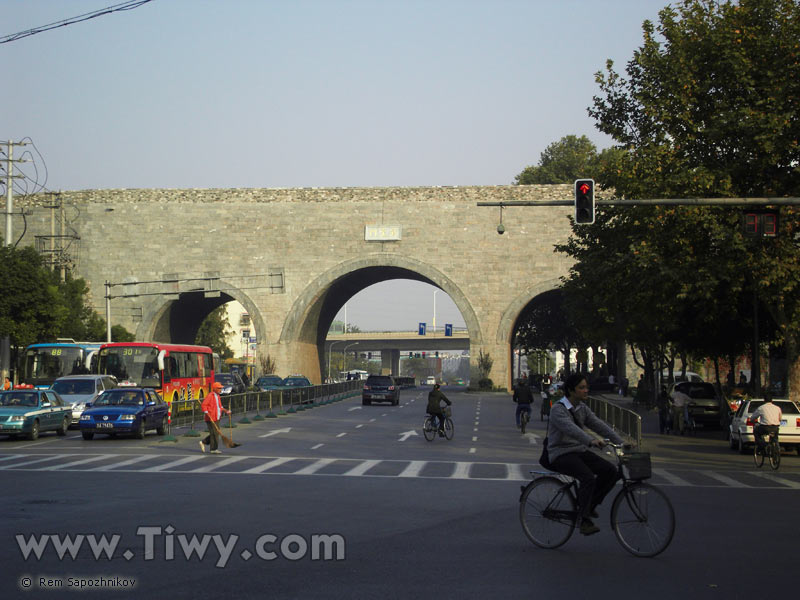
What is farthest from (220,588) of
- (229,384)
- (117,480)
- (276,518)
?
(229,384)

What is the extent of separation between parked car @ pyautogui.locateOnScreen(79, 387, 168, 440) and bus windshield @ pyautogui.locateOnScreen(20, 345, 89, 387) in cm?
1219

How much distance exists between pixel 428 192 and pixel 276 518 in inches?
2223

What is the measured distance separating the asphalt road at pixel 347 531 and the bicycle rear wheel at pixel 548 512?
0.60 ft

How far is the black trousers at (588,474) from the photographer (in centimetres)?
999

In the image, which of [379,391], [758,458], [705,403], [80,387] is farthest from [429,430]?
[379,391]

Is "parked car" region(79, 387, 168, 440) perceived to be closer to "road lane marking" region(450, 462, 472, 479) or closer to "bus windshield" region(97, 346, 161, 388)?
"bus windshield" region(97, 346, 161, 388)

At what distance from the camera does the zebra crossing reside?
18.6m

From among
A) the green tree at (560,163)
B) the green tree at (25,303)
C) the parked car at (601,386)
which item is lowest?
the parked car at (601,386)

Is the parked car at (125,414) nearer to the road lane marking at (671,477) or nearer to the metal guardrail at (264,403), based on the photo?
the metal guardrail at (264,403)

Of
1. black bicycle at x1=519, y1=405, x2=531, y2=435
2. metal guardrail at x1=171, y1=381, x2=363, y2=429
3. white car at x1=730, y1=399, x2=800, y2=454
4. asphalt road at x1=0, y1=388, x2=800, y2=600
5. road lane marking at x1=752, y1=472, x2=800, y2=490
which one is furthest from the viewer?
metal guardrail at x1=171, y1=381, x2=363, y2=429

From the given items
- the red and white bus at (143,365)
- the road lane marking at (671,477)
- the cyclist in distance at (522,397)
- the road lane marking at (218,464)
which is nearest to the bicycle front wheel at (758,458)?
the road lane marking at (671,477)

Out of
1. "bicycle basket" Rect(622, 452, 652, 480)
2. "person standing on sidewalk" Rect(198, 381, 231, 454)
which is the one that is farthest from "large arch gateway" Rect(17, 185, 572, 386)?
"bicycle basket" Rect(622, 452, 652, 480)

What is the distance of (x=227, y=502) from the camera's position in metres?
13.7

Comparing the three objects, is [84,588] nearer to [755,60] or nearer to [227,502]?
[227,502]
